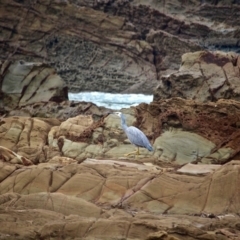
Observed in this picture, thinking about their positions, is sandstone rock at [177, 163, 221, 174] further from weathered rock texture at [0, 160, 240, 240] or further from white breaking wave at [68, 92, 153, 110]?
white breaking wave at [68, 92, 153, 110]

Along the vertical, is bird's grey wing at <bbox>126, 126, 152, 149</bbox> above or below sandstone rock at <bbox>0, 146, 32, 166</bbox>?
above

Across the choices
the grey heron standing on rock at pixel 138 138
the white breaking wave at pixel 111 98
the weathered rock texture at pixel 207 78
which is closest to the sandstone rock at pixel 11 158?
the grey heron standing on rock at pixel 138 138

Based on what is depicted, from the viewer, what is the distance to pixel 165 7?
→ 47156mm

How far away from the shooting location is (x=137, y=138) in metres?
14.7

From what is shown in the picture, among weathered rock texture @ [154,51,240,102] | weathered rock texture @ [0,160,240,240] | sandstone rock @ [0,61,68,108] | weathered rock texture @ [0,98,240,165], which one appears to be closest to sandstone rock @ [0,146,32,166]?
weathered rock texture @ [0,160,240,240]

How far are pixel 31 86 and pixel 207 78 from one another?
243 inches

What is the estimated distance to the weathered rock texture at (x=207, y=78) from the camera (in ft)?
75.4

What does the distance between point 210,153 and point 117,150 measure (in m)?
1.61

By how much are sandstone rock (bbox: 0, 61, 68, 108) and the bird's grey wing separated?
11831 mm

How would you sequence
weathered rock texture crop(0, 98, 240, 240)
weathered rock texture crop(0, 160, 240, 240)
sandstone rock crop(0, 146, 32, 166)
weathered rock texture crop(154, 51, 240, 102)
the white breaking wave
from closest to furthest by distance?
weathered rock texture crop(0, 160, 240, 240) < weathered rock texture crop(0, 98, 240, 240) < sandstone rock crop(0, 146, 32, 166) < weathered rock texture crop(154, 51, 240, 102) < the white breaking wave

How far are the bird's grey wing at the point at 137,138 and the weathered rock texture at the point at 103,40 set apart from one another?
22.7 m

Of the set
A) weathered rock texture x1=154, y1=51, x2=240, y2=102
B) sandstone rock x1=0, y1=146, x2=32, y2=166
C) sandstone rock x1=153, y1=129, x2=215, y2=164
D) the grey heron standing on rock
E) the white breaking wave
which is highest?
the grey heron standing on rock

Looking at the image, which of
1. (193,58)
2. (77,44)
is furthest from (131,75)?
(193,58)

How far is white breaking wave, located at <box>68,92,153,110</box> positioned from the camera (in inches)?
1323
